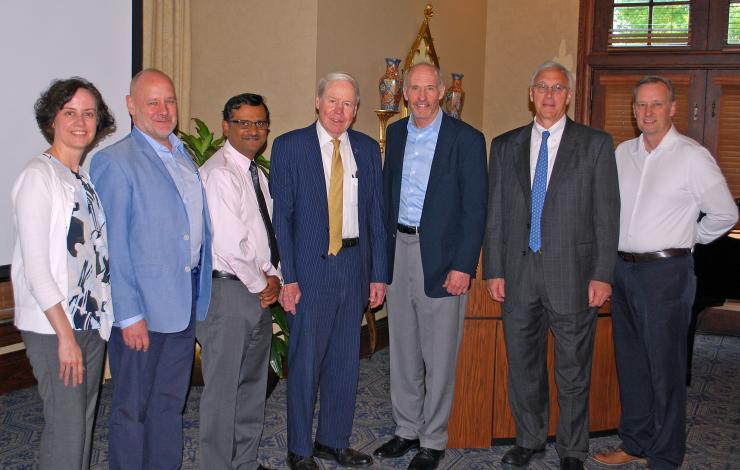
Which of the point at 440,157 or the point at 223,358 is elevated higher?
the point at 440,157

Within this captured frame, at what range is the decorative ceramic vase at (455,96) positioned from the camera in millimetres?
6469

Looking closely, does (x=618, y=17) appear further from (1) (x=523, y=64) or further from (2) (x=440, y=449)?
(2) (x=440, y=449)

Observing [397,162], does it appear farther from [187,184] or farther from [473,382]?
[473,382]

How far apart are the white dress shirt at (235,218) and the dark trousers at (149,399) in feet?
0.59

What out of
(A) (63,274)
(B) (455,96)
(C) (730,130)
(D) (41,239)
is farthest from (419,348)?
(C) (730,130)

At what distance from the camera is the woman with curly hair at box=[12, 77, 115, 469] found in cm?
237

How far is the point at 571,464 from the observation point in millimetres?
3381

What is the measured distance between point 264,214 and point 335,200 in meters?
0.33

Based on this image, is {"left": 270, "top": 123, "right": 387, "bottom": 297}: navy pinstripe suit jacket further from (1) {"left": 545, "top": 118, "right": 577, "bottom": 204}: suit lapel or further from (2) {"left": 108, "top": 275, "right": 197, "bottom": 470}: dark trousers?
(1) {"left": 545, "top": 118, "right": 577, "bottom": 204}: suit lapel

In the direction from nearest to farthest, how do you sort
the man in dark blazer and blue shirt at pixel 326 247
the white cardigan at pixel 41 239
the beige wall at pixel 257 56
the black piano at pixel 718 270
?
the white cardigan at pixel 41 239, the man in dark blazer and blue shirt at pixel 326 247, the black piano at pixel 718 270, the beige wall at pixel 257 56

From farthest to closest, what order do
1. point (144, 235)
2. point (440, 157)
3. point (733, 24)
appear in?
point (733, 24) → point (440, 157) → point (144, 235)

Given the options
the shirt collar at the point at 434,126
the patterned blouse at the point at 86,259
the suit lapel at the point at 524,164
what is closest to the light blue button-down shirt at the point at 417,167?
the shirt collar at the point at 434,126

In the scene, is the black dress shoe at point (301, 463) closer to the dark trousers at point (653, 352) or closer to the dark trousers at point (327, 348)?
the dark trousers at point (327, 348)

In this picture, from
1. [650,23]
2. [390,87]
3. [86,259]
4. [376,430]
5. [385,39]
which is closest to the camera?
[86,259]
